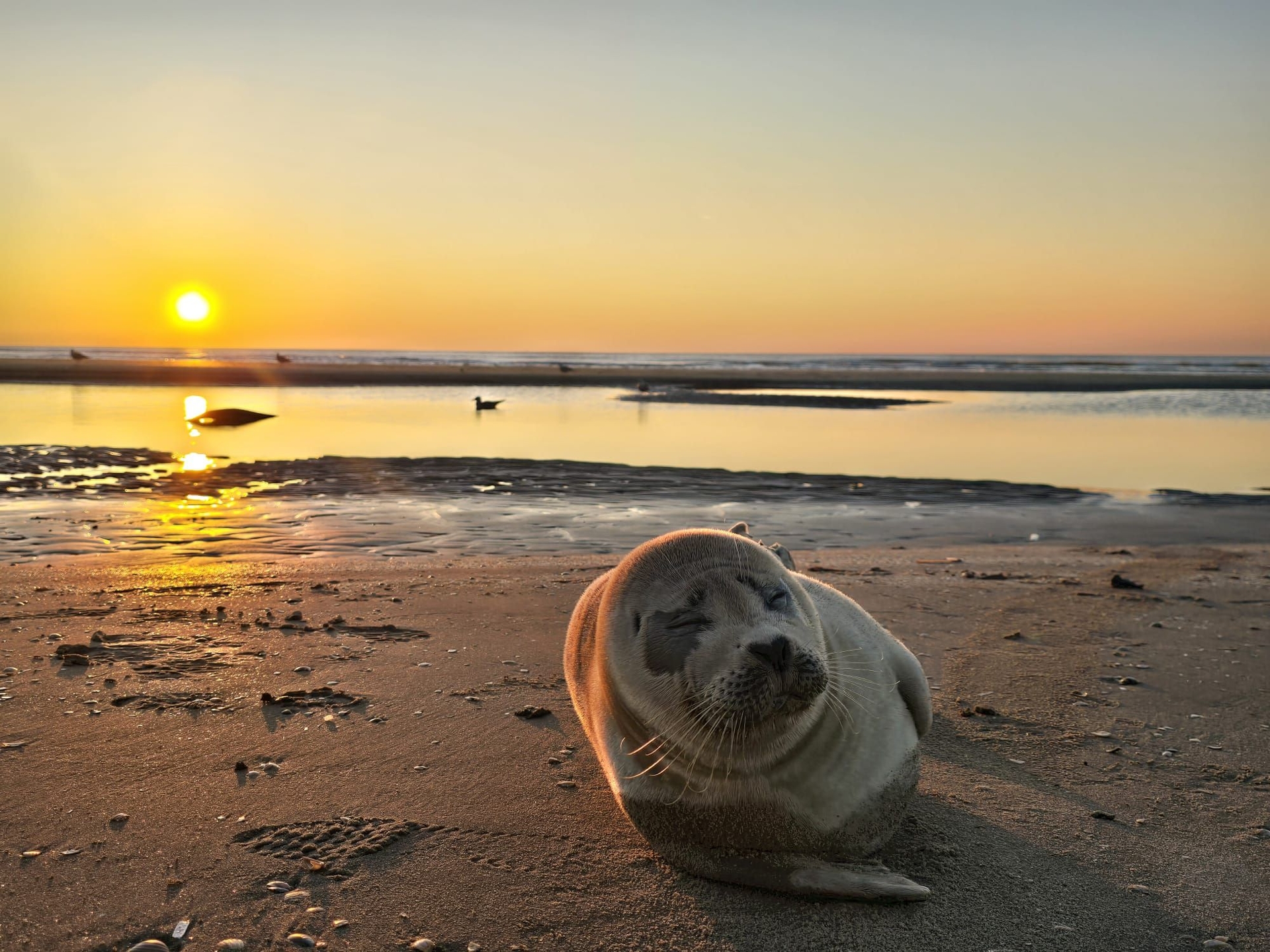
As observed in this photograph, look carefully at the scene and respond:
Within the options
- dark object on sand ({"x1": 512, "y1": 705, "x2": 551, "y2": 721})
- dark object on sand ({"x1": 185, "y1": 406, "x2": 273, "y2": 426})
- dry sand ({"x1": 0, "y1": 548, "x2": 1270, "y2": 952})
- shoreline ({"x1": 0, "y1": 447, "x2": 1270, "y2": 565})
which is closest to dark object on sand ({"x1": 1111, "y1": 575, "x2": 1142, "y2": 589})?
dry sand ({"x1": 0, "y1": 548, "x2": 1270, "y2": 952})

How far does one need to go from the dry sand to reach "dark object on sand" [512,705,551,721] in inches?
1.4

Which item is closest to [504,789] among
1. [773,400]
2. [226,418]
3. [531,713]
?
[531,713]

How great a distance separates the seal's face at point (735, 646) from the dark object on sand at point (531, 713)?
2.02 metres

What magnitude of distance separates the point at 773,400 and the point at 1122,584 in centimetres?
3484

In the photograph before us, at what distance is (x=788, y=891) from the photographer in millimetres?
3576

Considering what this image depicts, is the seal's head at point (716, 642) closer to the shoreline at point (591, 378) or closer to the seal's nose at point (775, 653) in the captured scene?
the seal's nose at point (775, 653)

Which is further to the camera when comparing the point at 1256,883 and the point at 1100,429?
the point at 1100,429

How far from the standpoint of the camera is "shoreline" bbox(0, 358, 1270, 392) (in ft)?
177

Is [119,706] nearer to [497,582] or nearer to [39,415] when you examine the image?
[497,582]

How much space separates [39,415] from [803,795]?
32.0 metres

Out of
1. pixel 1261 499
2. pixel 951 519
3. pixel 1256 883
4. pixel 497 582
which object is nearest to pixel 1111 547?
pixel 951 519

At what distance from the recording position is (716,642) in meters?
3.32

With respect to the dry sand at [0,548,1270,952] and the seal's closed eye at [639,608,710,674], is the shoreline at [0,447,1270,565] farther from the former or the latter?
the seal's closed eye at [639,608,710,674]

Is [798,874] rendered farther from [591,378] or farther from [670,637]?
[591,378]
